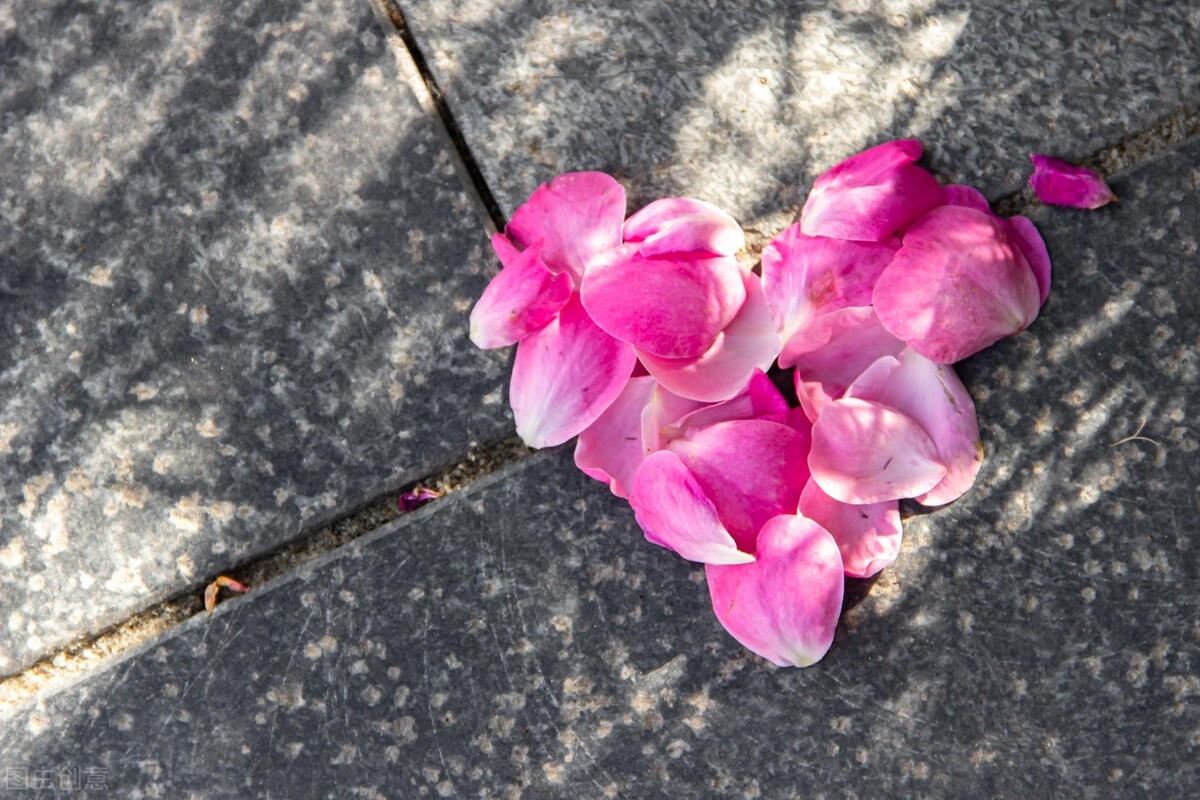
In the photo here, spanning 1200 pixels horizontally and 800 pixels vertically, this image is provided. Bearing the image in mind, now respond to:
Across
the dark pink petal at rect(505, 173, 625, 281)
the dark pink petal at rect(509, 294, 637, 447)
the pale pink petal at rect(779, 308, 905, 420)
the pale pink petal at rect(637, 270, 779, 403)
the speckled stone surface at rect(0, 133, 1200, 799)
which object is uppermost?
the dark pink petal at rect(505, 173, 625, 281)

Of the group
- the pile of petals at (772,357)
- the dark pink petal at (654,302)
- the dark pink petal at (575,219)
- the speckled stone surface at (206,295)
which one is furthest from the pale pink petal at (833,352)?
the speckled stone surface at (206,295)

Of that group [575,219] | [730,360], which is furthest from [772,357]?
[575,219]

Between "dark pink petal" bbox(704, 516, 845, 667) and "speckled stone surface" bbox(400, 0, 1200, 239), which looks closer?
"dark pink petal" bbox(704, 516, 845, 667)

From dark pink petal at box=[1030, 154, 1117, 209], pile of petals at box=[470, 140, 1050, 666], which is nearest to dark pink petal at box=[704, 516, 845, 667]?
pile of petals at box=[470, 140, 1050, 666]

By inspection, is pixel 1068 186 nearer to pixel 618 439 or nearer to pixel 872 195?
pixel 872 195

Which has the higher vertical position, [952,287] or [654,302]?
[654,302]

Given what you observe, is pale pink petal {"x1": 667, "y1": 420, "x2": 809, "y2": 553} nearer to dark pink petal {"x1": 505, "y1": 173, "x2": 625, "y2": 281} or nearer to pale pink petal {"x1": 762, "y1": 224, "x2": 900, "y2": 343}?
pale pink petal {"x1": 762, "y1": 224, "x2": 900, "y2": 343}

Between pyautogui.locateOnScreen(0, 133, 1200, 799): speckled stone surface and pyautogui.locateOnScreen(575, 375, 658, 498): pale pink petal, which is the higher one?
pyautogui.locateOnScreen(575, 375, 658, 498): pale pink petal
